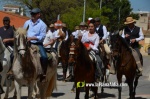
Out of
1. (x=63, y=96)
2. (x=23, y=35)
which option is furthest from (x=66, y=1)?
(x=23, y=35)

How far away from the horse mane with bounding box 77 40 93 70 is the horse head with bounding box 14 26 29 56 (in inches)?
63.2

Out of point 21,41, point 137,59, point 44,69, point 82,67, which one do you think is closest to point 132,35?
point 137,59

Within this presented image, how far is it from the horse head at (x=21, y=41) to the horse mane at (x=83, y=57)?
1606mm

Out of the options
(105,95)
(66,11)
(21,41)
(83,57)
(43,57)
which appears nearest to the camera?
(21,41)

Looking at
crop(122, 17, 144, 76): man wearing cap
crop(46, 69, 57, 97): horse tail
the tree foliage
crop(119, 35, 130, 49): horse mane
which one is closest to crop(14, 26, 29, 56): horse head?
crop(46, 69, 57, 97): horse tail

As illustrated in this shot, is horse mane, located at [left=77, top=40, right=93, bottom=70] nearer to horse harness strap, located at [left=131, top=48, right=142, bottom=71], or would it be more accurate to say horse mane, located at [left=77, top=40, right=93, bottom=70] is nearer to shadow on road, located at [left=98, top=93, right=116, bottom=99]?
horse harness strap, located at [left=131, top=48, right=142, bottom=71]

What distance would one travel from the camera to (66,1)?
222 ft

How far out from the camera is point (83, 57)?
485 inches

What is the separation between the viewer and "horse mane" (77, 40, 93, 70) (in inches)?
475

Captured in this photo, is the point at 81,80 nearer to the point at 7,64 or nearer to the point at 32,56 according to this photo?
the point at 32,56

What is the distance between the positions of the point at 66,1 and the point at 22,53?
5716 cm

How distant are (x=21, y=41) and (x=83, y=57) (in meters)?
2.03

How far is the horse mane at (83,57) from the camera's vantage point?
39.6 ft

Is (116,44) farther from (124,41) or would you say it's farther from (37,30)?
(37,30)
